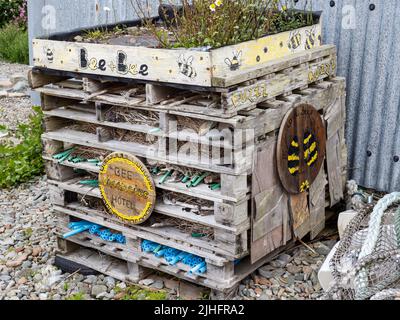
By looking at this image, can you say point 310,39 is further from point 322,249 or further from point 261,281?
point 261,281

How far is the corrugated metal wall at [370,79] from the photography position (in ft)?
15.9

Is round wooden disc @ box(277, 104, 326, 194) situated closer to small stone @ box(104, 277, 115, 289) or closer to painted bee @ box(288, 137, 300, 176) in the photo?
painted bee @ box(288, 137, 300, 176)

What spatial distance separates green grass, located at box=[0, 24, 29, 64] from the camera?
1190 centimetres

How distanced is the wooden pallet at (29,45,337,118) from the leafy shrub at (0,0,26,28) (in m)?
10.6

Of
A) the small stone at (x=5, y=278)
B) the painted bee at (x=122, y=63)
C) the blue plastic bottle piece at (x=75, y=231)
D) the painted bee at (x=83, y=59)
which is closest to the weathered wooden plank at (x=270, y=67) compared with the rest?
the painted bee at (x=122, y=63)

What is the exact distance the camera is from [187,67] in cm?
368

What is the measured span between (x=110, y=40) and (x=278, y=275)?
2.13 m

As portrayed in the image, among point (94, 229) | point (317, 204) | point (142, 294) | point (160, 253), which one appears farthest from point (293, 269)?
point (94, 229)

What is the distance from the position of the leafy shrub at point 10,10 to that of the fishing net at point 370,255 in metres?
11.9

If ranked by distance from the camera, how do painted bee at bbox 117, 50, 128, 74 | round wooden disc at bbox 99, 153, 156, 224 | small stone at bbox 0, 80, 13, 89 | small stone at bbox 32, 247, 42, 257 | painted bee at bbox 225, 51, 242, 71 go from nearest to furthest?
1. painted bee at bbox 225, 51, 242, 71
2. painted bee at bbox 117, 50, 128, 74
3. round wooden disc at bbox 99, 153, 156, 224
4. small stone at bbox 32, 247, 42, 257
5. small stone at bbox 0, 80, 13, 89

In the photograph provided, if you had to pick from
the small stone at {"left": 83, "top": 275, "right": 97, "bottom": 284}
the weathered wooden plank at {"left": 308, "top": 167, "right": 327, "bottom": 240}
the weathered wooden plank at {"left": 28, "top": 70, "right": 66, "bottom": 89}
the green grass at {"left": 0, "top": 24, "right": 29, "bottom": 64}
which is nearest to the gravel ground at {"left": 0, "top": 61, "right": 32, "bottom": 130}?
the green grass at {"left": 0, "top": 24, "right": 29, "bottom": 64}

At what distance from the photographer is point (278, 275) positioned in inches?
173

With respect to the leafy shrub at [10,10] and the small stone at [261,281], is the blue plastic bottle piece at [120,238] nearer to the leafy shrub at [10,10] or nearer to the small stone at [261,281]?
the small stone at [261,281]

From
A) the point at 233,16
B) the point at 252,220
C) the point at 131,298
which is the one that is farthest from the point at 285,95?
the point at 131,298
